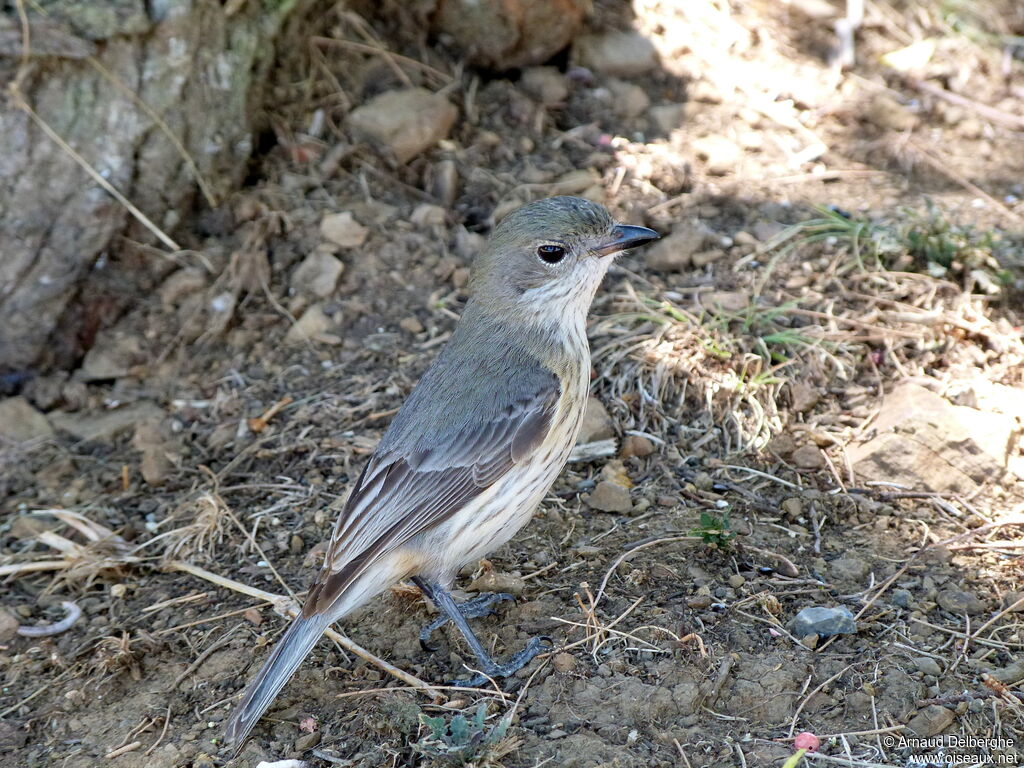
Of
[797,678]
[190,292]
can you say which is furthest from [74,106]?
[797,678]

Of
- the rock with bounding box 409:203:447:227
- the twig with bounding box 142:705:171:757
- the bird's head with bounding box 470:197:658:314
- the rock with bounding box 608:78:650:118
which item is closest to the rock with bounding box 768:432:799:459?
A: the bird's head with bounding box 470:197:658:314

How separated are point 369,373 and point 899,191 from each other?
3576mm

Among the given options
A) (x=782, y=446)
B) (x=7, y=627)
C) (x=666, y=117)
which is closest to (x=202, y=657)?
(x=7, y=627)

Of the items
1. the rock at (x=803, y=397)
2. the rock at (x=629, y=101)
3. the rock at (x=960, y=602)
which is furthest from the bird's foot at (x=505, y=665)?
the rock at (x=629, y=101)

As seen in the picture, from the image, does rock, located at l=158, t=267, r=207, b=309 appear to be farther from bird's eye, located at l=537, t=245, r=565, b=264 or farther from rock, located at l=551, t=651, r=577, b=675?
rock, located at l=551, t=651, r=577, b=675

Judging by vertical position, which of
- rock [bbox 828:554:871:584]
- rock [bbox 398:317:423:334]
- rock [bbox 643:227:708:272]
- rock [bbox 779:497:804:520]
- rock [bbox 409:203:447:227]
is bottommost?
rock [bbox 779:497:804:520]

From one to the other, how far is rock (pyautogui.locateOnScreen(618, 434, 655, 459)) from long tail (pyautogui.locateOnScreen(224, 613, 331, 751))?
6.05 feet

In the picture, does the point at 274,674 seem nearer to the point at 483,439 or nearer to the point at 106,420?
the point at 483,439

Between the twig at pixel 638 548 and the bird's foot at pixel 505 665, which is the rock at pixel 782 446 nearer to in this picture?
the twig at pixel 638 548

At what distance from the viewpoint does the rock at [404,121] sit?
682 cm

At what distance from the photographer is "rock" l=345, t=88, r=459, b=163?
6824 mm

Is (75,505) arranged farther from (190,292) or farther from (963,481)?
(963,481)

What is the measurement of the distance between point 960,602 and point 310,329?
373cm

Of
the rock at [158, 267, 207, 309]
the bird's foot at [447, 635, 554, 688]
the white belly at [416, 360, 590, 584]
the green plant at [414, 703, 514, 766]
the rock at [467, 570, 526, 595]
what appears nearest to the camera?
the green plant at [414, 703, 514, 766]
